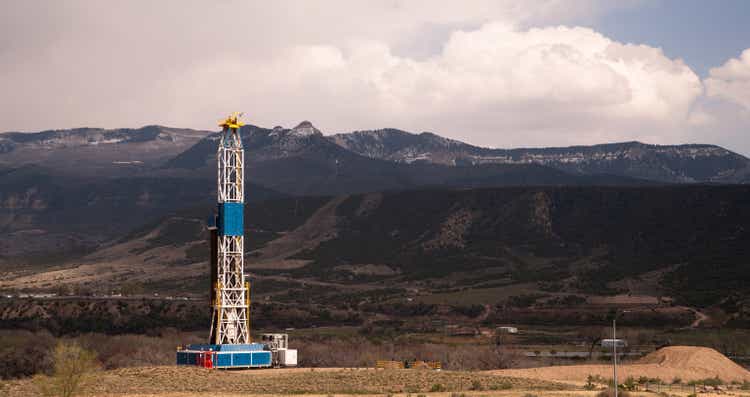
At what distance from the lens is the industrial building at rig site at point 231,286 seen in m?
78.0

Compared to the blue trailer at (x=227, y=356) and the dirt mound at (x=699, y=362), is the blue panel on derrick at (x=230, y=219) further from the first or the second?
the dirt mound at (x=699, y=362)

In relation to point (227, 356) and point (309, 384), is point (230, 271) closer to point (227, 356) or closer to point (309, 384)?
point (227, 356)

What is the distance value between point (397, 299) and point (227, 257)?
325ft

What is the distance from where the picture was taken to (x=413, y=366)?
84375 mm

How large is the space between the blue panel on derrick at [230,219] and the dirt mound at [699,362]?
103ft

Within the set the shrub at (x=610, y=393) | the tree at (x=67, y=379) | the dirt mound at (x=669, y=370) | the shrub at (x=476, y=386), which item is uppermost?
the tree at (x=67, y=379)

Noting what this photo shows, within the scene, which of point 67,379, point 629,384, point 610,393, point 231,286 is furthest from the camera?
point 231,286

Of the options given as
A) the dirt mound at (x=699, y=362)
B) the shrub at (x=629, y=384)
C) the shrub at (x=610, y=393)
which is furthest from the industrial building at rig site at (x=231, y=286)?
the dirt mound at (x=699, y=362)

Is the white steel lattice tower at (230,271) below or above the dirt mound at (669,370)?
above

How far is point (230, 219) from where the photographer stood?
3172 inches

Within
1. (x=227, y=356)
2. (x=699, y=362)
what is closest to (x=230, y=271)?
(x=227, y=356)

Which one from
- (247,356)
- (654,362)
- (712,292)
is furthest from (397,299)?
(247,356)

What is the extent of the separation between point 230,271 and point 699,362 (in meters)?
33.2

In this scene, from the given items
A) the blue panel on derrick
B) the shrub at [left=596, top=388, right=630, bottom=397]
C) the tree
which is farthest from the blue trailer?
the shrub at [left=596, top=388, right=630, bottom=397]
